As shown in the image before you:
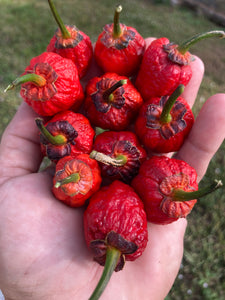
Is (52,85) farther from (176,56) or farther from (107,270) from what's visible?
(107,270)

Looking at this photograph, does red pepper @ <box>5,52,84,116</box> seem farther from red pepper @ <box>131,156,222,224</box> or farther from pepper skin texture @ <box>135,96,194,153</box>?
red pepper @ <box>131,156,222,224</box>

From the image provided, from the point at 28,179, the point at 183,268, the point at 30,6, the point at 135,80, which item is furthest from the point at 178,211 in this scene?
the point at 30,6

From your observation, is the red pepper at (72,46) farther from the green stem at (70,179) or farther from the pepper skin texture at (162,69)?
the green stem at (70,179)

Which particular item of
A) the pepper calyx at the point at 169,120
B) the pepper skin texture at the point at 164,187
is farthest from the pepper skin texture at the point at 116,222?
the pepper calyx at the point at 169,120

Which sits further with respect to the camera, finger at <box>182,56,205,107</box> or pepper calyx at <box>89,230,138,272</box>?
finger at <box>182,56,205,107</box>

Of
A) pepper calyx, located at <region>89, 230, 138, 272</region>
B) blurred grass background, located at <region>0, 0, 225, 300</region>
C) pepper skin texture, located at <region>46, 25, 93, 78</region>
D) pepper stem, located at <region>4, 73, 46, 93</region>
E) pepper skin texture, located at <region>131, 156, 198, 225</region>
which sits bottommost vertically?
blurred grass background, located at <region>0, 0, 225, 300</region>

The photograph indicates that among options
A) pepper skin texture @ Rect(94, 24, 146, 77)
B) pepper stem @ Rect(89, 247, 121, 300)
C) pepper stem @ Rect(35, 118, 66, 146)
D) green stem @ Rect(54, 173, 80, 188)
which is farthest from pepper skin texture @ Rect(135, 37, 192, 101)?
pepper stem @ Rect(89, 247, 121, 300)

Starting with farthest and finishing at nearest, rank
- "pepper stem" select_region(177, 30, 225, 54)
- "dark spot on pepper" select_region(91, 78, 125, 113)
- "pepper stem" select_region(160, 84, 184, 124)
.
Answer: "dark spot on pepper" select_region(91, 78, 125, 113) → "pepper stem" select_region(177, 30, 225, 54) → "pepper stem" select_region(160, 84, 184, 124)
